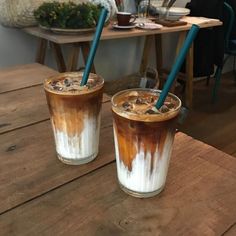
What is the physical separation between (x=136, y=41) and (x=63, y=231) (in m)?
2.50

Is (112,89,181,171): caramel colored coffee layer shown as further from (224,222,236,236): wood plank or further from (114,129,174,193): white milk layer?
(224,222,236,236): wood plank

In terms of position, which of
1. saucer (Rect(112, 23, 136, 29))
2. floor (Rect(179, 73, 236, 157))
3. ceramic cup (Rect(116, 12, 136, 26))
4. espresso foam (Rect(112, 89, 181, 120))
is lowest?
floor (Rect(179, 73, 236, 157))

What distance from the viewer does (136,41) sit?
2.81 m

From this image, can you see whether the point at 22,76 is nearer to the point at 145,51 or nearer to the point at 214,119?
the point at 145,51

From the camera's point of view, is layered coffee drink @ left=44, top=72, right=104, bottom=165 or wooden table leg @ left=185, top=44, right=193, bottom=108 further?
wooden table leg @ left=185, top=44, right=193, bottom=108

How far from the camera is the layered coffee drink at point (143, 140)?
0.48 metres

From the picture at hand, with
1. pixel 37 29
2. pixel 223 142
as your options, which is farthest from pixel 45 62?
pixel 223 142

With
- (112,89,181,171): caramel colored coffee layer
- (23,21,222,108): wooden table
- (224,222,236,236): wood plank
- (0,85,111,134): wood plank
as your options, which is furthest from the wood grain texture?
(224,222,236,236): wood plank

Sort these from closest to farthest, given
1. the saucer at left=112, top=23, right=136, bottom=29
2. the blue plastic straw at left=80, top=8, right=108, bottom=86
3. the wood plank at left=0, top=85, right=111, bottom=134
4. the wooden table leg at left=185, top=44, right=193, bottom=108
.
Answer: the blue plastic straw at left=80, top=8, right=108, bottom=86, the wood plank at left=0, top=85, right=111, bottom=134, the saucer at left=112, top=23, right=136, bottom=29, the wooden table leg at left=185, top=44, right=193, bottom=108

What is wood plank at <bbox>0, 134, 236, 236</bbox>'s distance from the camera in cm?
47

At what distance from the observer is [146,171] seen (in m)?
0.51

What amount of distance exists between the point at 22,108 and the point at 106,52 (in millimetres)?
1847

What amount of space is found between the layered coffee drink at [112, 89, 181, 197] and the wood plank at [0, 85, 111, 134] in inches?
12.8

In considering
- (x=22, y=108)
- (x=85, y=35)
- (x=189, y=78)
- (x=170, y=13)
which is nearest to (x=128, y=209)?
(x=22, y=108)
